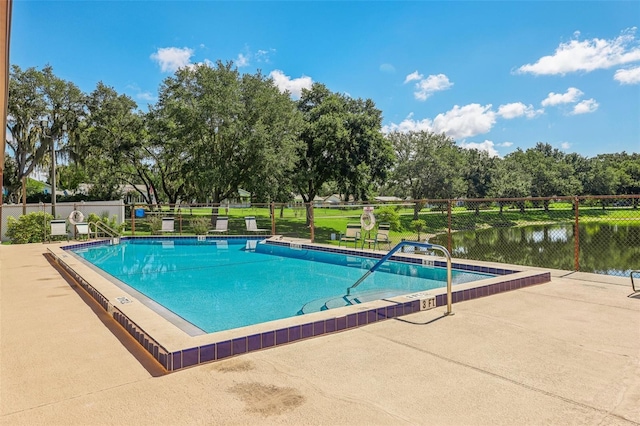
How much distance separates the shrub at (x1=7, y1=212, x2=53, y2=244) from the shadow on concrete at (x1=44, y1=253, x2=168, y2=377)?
10.2 metres

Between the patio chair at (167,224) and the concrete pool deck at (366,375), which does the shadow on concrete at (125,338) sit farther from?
the patio chair at (167,224)

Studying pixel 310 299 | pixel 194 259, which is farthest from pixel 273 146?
pixel 310 299

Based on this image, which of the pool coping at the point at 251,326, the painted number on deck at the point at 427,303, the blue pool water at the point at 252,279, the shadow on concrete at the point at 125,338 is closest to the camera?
the shadow on concrete at the point at 125,338

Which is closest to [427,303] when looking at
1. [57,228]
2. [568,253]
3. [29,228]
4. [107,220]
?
[568,253]

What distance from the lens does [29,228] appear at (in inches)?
557

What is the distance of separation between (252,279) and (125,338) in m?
4.30

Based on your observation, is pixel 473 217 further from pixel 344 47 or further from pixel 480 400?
pixel 480 400

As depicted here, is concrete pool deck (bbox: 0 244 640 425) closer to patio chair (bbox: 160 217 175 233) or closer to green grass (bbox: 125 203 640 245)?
patio chair (bbox: 160 217 175 233)

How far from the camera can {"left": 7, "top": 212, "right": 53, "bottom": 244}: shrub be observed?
1403 centimetres

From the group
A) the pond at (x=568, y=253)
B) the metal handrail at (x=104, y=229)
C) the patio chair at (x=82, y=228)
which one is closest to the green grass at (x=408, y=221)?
the pond at (x=568, y=253)

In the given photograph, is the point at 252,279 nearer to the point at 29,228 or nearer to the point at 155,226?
the point at 155,226

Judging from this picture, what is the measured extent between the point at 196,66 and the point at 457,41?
13.4 m

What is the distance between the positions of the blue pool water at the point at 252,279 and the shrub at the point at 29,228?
278 centimetres

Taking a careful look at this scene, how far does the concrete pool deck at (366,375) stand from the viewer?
2.21 metres
